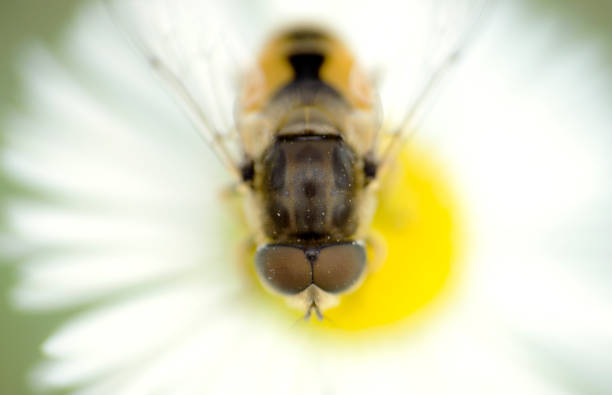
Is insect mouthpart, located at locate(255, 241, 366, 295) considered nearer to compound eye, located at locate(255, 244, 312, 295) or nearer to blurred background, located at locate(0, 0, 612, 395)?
compound eye, located at locate(255, 244, 312, 295)

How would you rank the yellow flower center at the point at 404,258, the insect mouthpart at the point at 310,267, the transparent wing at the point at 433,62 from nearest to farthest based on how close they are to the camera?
the insect mouthpart at the point at 310,267
the transparent wing at the point at 433,62
the yellow flower center at the point at 404,258

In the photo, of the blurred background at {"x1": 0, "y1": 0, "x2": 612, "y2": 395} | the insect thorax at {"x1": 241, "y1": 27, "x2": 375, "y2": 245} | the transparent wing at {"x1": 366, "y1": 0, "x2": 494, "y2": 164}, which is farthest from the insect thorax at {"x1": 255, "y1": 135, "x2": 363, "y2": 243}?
the blurred background at {"x1": 0, "y1": 0, "x2": 612, "y2": 395}

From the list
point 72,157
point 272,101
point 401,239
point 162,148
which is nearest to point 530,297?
point 401,239

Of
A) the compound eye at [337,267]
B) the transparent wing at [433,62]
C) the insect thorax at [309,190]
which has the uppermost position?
the transparent wing at [433,62]

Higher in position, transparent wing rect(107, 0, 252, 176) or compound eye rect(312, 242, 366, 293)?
transparent wing rect(107, 0, 252, 176)

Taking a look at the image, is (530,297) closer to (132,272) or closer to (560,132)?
(560,132)

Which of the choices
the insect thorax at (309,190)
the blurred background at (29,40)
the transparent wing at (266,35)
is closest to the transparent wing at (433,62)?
the transparent wing at (266,35)

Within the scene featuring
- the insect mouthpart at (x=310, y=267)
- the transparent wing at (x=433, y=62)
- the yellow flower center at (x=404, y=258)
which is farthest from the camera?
the yellow flower center at (x=404, y=258)

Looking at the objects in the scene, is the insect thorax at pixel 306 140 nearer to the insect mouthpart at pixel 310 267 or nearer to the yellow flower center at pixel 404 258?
the insect mouthpart at pixel 310 267
